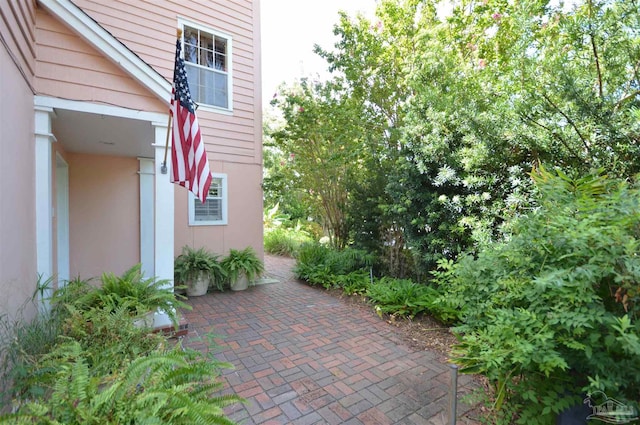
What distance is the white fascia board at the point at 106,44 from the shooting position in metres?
3.11

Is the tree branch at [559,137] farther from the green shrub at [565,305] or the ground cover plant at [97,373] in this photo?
the ground cover plant at [97,373]

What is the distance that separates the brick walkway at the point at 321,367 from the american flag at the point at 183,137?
1.87 metres

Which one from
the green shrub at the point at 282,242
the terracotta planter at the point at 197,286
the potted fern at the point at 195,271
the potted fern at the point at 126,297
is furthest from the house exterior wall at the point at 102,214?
the green shrub at the point at 282,242

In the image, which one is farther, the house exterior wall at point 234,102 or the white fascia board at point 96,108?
the house exterior wall at point 234,102

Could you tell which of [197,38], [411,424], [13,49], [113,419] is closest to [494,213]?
[411,424]

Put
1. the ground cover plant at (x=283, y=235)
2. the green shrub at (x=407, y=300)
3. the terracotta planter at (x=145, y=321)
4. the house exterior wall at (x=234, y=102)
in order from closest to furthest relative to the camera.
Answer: the terracotta planter at (x=145, y=321)
the green shrub at (x=407, y=300)
the house exterior wall at (x=234, y=102)
the ground cover plant at (x=283, y=235)

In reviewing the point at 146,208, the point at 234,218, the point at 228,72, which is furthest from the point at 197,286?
the point at 228,72

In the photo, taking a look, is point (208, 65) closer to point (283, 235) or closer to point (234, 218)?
point (234, 218)

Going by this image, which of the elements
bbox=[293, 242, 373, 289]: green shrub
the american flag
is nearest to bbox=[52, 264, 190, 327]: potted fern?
the american flag

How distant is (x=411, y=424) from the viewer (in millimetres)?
2283

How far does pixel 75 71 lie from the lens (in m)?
3.26

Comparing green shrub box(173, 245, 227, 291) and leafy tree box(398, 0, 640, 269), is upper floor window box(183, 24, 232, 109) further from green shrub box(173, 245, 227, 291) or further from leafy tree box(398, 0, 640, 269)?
leafy tree box(398, 0, 640, 269)

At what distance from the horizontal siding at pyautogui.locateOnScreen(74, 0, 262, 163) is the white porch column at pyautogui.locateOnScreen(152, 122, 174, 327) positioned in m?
2.54

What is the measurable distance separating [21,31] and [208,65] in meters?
4.17
